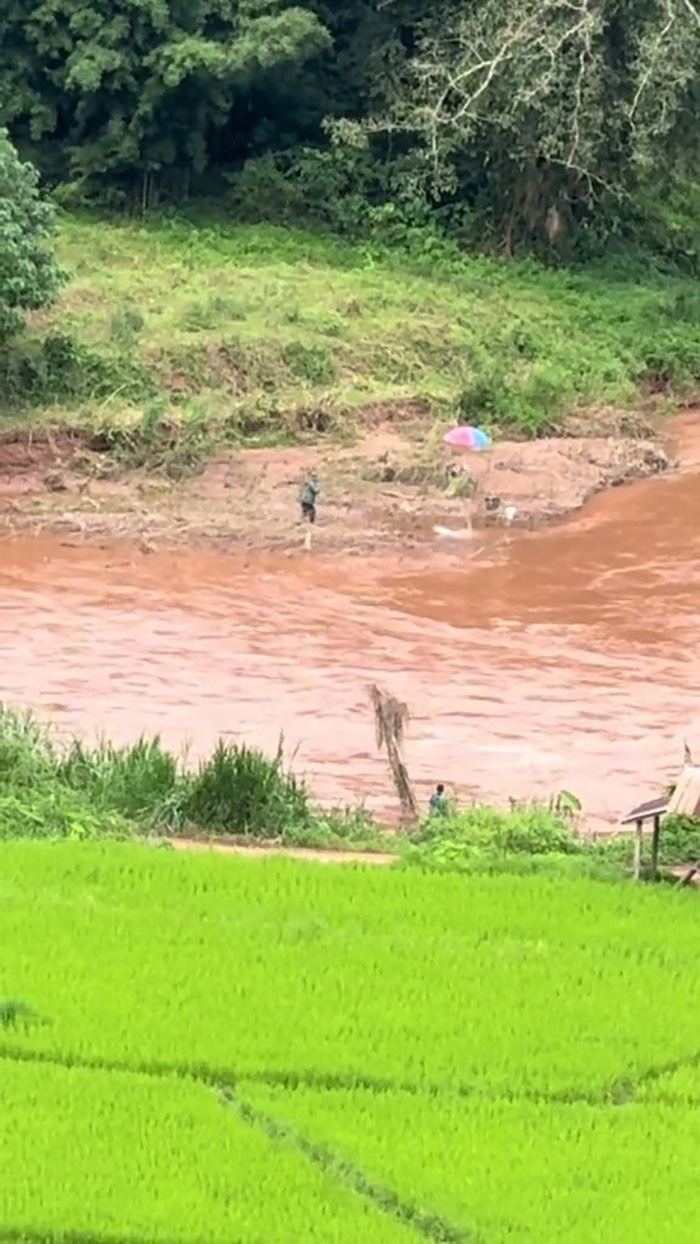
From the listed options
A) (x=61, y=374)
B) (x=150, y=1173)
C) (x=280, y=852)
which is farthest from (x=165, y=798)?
(x=61, y=374)

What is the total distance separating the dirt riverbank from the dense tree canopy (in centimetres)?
697

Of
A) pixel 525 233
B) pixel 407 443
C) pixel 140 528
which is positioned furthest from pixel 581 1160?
pixel 525 233

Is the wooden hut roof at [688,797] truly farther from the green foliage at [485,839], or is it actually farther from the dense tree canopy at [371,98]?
the dense tree canopy at [371,98]

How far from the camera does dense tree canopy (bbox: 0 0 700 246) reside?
27422 millimetres

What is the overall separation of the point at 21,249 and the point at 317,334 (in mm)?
5170

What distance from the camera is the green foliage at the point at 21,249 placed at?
20.5 m

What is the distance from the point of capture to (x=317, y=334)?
24750 mm

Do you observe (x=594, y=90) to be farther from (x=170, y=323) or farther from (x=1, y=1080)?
(x=1, y=1080)

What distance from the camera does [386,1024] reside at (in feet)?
22.7

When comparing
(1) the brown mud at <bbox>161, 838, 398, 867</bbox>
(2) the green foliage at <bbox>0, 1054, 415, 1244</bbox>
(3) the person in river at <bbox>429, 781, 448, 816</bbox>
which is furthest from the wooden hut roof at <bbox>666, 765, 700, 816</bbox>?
(2) the green foliage at <bbox>0, 1054, 415, 1244</bbox>

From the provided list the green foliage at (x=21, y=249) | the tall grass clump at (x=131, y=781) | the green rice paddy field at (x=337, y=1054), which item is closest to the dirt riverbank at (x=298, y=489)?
the green foliage at (x=21, y=249)

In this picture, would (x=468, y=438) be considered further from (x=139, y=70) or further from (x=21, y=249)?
(x=139, y=70)

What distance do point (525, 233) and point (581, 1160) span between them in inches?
1041

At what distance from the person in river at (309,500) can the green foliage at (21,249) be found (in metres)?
3.94
